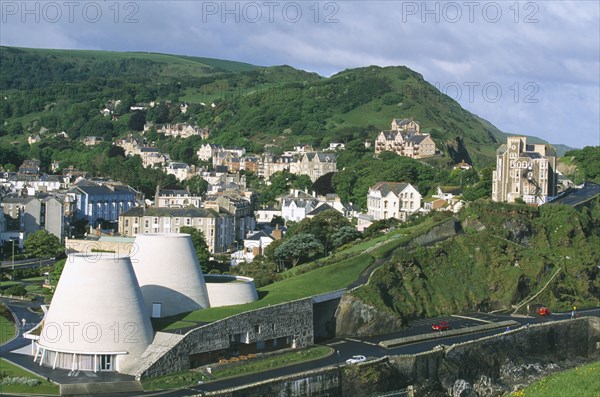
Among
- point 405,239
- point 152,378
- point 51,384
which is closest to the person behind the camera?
point 51,384

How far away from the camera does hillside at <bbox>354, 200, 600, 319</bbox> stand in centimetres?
5525

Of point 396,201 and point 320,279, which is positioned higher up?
point 396,201

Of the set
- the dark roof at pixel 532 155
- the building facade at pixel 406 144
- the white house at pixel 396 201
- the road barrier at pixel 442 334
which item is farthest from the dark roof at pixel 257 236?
the building facade at pixel 406 144

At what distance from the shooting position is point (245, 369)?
1626 inches

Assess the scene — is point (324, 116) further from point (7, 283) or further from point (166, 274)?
point (166, 274)

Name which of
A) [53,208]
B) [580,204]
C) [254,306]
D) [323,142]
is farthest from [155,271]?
[323,142]

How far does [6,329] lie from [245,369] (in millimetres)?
12175

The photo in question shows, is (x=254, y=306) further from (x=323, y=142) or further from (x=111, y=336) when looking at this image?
(x=323, y=142)

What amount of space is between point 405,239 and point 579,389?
29721mm

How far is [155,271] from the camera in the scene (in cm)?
4519

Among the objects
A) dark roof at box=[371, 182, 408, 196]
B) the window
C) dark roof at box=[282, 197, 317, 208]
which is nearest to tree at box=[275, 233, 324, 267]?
dark roof at box=[371, 182, 408, 196]

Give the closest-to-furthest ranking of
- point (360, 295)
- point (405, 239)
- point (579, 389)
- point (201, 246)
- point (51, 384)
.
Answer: point (579, 389) → point (51, 384) → point (360, 295) → point (405, 239) → point (201, 246)

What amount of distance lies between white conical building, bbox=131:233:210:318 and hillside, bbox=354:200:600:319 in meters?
9.80

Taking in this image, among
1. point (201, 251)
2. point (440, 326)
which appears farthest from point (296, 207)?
point (440, 326)
